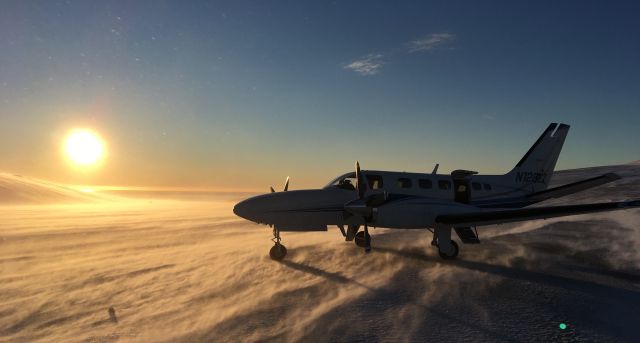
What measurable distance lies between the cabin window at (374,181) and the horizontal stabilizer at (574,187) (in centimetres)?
798

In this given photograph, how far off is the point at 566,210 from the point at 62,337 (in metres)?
14.4

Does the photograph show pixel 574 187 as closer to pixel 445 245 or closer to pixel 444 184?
pixel 444 184

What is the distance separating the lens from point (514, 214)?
11.6 m

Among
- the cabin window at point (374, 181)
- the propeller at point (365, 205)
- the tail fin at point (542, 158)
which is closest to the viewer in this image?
the propeller at point (365, 205)

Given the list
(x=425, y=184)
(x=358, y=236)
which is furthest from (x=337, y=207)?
(x=425, y=184)

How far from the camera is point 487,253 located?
13.4 m

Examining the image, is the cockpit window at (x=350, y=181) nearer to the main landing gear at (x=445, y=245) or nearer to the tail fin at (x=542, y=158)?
the main landing gear at (x=445, y=245)

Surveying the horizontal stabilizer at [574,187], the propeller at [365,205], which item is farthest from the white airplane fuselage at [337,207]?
the horizontal stabilizer at [574,187]

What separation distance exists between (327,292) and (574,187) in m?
12.5

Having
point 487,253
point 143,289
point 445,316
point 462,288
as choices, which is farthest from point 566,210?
point 143,289

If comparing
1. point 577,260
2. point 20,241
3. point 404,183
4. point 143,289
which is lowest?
point 577,260

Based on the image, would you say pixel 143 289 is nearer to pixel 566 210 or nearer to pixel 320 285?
pixel 320 285

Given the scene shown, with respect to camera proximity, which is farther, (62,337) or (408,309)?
(408,309)

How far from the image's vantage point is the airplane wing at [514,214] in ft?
35.1
